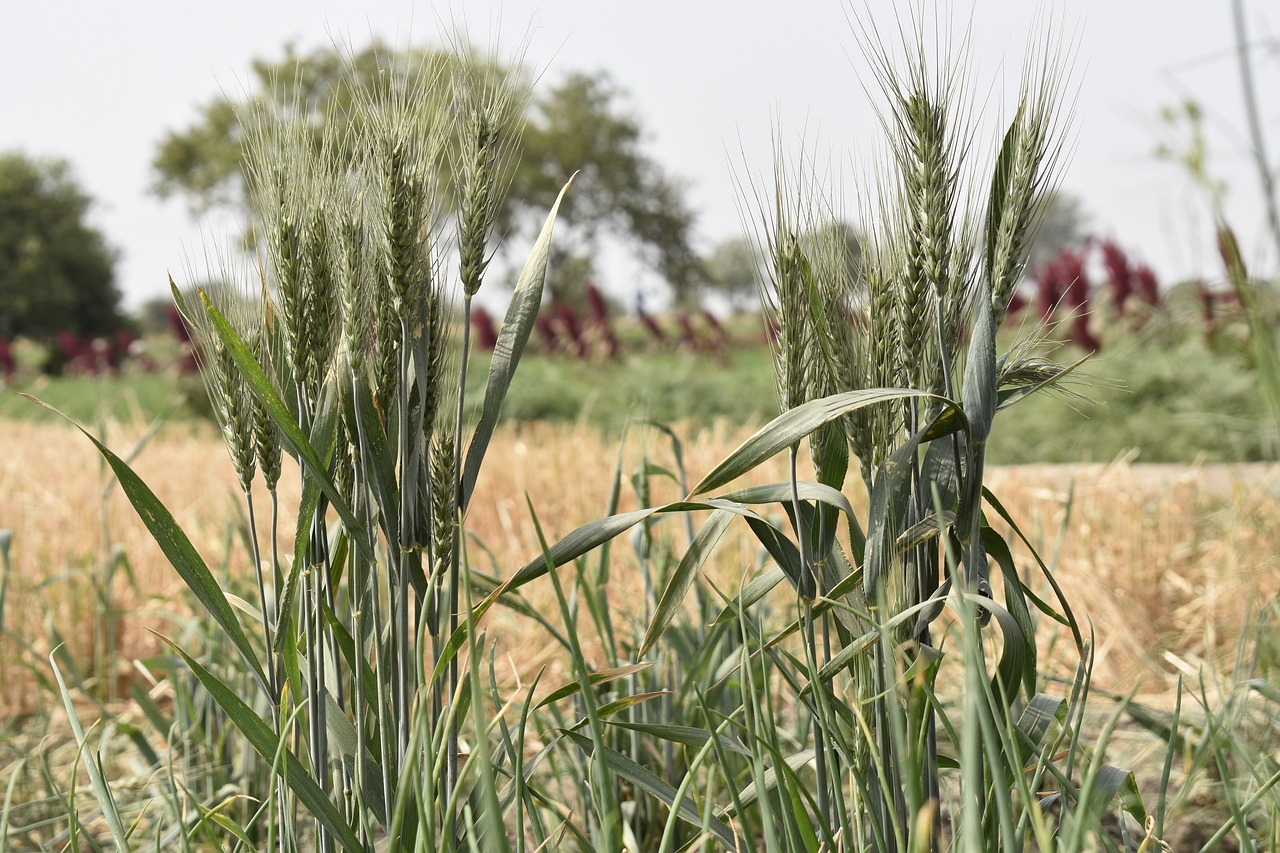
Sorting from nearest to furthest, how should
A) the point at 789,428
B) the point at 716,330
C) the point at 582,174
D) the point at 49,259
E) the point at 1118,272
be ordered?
the point at 789,428 < the point at 1118,272 < the point at 716,330 < the point at 582,174 < the point at 49,259

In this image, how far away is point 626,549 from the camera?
3.09 metres

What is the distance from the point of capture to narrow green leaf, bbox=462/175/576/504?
35.1 inches

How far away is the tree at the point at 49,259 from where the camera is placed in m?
29.0

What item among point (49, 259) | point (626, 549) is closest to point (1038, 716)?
point (626, 549)

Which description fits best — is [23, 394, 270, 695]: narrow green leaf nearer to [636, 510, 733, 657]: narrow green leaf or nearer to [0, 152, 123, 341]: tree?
[636, 510, 733, 657]: narrow green leaf

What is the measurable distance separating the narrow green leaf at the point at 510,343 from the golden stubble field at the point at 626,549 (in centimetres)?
83

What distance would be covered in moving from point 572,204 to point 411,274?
2623 cm

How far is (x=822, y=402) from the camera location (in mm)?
793

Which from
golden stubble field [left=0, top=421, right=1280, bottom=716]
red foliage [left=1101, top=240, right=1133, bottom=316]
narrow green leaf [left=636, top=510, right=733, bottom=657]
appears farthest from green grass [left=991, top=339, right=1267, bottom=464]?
narrow green leaf [left=636, top=510, right=733, bottom=657]

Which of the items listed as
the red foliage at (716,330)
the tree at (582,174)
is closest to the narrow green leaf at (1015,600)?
the red foliage at (716,330)

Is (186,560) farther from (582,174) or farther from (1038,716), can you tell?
(582,174)

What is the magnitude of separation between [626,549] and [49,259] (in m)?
32.5

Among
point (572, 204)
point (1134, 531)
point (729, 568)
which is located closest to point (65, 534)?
point (729, 568)

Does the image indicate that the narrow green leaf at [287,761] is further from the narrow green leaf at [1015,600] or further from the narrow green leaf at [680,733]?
the narrow green leaf at [1015,600]
